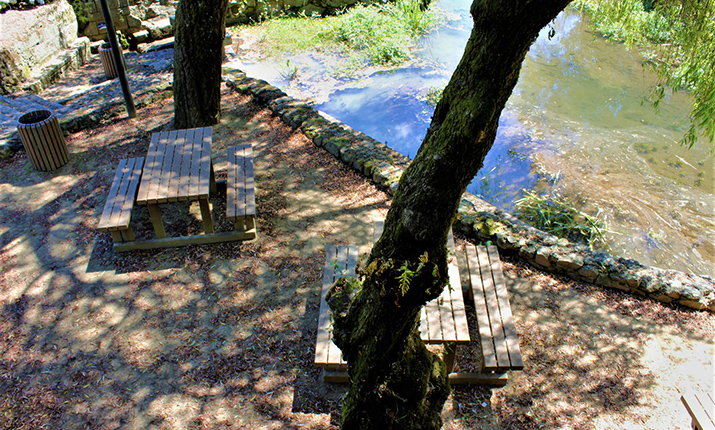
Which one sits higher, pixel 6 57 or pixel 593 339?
pixel 6 57

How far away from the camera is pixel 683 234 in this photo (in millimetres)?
6117

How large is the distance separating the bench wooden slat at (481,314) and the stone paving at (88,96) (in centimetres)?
588

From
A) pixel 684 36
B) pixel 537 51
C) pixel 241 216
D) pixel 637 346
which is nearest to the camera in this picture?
pixel 637 346

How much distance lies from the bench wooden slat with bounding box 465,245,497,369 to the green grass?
6.85 m

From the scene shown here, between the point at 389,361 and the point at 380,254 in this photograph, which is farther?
the point at 389,361

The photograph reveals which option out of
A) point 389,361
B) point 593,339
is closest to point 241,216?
point 389,361

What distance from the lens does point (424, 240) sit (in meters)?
2.27

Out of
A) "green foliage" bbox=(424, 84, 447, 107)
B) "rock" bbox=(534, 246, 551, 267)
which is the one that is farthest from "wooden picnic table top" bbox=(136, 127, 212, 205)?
"green foliage" bbox=(424, 84, 447, 107)

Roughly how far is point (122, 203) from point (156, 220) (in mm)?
372

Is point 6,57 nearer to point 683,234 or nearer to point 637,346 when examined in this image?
point 637,346

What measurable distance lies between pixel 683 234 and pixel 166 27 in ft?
35.1

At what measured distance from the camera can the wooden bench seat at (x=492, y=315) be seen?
3.39 m

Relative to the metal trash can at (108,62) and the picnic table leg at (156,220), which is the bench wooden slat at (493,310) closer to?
the picnic table leg at (156,220)

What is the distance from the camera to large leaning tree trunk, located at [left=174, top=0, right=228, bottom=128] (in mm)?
5824
